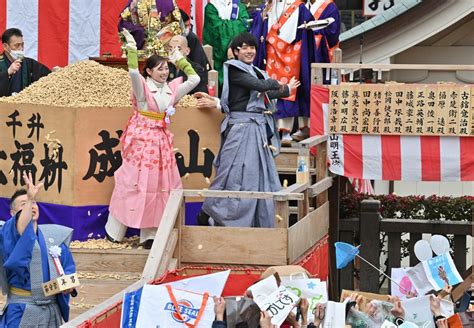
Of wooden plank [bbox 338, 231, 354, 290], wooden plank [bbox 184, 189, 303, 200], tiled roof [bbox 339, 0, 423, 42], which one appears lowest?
wooden plank [bbox 338, 231, 354, 290]

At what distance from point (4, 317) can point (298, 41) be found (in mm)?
5780

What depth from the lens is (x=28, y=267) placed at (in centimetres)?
780

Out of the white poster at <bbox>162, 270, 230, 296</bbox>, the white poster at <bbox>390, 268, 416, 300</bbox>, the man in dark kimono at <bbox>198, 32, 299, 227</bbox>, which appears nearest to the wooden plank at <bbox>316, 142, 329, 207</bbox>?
the man in dark kimono at <bbox>198, 32, 299, 227</bbox>

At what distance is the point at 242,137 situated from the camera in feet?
32.9

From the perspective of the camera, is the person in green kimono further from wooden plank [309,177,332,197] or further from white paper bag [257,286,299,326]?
white paper bag [257,286,299,326]

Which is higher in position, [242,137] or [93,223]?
[242,137]

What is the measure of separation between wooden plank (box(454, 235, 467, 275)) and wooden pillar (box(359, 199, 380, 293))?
95cm

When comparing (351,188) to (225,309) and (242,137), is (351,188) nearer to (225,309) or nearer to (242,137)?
(242,137)

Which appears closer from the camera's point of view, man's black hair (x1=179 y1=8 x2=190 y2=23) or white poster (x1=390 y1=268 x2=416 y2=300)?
white poster (x1=390 y1=268 x2=416 y2=300)

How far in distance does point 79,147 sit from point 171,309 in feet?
11.4

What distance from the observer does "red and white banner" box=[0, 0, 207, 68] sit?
44.7 feet

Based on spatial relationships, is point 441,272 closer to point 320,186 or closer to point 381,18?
point 320,186

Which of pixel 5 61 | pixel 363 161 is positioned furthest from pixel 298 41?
pixel 5 61

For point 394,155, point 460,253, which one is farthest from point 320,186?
point 460,253
